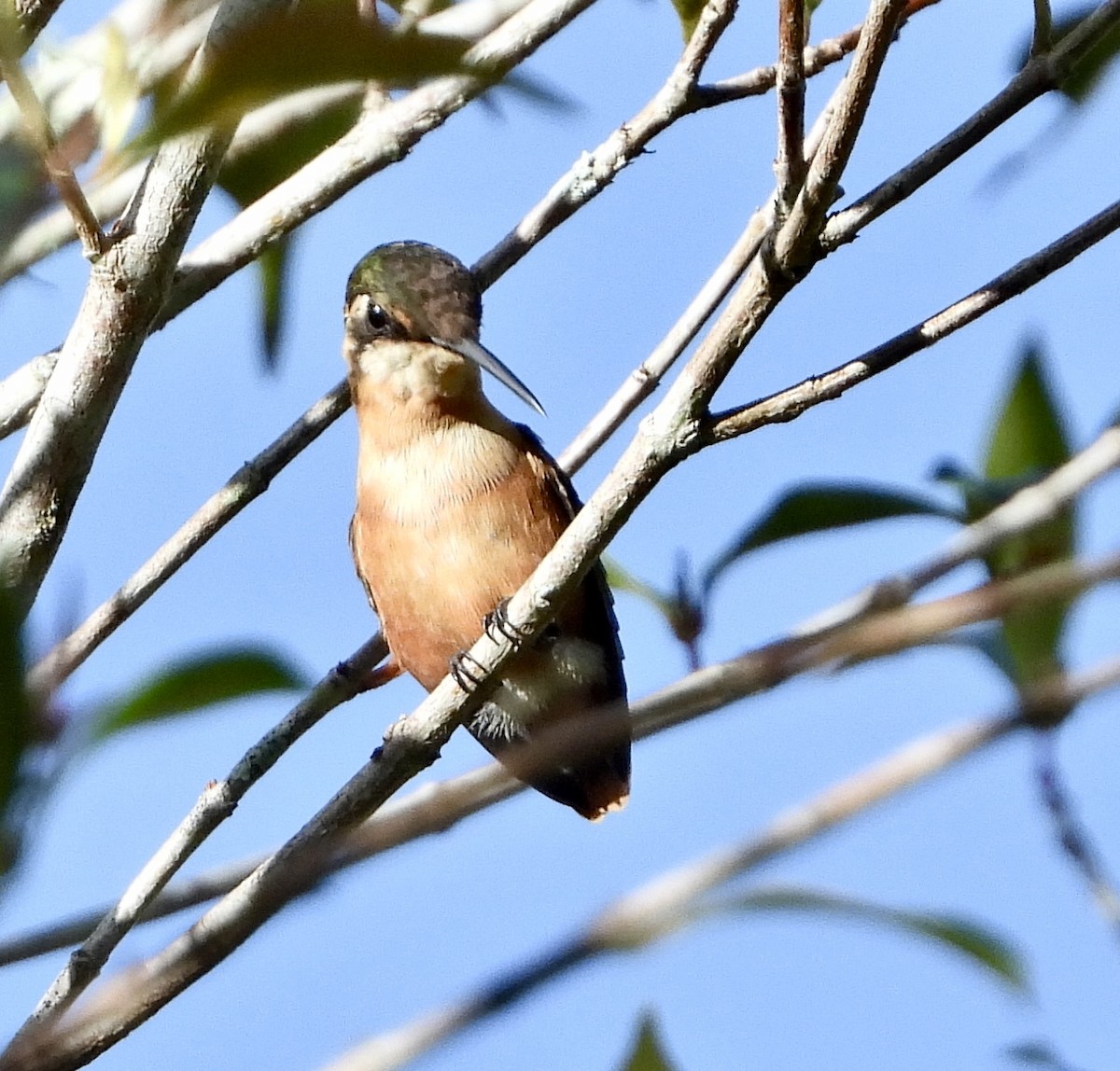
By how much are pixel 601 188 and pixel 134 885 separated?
197 cm

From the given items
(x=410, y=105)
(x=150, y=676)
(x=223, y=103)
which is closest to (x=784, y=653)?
(x=223, y=103)

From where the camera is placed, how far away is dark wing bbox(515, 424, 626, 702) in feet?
16.8

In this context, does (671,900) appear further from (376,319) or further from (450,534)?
(376,319)

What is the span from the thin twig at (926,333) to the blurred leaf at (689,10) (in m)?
1.15

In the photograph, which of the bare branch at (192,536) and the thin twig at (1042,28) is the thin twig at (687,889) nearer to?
the thin twig at (1042,28)

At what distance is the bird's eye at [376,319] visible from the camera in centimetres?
540

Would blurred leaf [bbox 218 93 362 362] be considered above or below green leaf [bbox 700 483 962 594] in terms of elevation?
above

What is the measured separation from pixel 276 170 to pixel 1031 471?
1.98 metres

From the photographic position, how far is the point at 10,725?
1.22 metres

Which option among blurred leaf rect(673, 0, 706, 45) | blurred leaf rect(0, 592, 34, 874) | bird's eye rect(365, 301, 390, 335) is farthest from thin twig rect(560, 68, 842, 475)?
blurred leaf rect(0, 592, 34, 874)

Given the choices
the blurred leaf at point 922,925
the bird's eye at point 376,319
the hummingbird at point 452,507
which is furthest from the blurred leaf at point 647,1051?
the bird's eye at point 376,319

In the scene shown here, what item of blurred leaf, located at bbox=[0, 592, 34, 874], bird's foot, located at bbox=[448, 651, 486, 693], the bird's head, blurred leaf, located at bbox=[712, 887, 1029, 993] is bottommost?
blurred leaf, located at bbox=[712, 887, 1029, 993]

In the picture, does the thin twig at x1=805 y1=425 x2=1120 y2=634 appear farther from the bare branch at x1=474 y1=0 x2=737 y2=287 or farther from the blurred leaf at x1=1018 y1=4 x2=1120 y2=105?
the bare branch at x1=474 y1=0 x2=737 y2=287

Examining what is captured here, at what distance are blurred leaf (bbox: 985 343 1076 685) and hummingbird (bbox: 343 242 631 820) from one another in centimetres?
213
